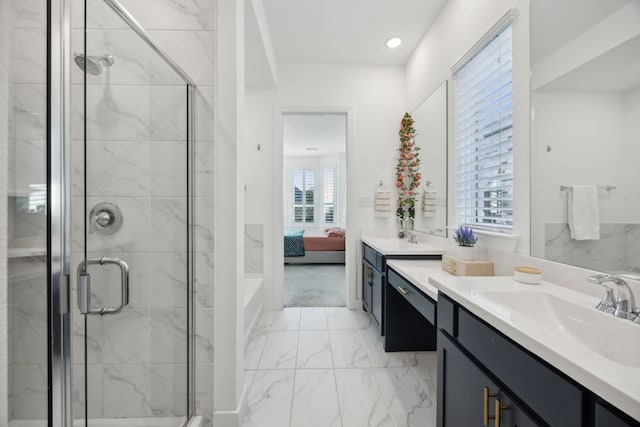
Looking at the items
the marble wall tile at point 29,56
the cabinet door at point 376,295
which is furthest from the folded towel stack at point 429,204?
the marble wall tile at point 29,56

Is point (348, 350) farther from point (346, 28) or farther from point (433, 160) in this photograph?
point (346, 28)

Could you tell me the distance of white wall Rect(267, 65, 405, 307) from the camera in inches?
123

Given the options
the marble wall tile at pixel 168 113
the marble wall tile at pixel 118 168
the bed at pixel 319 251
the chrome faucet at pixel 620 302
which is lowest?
the bed at pixel 319 251

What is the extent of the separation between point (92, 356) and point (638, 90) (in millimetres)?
2000

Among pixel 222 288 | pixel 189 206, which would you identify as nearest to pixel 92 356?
pixel 222 288

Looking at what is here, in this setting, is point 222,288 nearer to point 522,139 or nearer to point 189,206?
point 189,206

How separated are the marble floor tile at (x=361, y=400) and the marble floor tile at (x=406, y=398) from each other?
4 cm

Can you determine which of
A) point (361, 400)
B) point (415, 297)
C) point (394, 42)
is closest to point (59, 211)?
point (415, 297)

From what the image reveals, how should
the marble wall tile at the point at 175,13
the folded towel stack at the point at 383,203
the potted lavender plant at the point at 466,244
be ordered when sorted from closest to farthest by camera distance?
the marble wall tile at the point at 175,13
the potted lavender plant at the point at 466,244
the folded towel stack at the point at 383,203

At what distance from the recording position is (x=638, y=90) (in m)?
0.90

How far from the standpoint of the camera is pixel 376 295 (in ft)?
8.00

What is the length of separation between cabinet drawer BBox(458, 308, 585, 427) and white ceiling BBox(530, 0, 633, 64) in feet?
3.86

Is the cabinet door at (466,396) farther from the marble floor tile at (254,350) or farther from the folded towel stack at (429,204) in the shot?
the folded towel stack at (429,204)

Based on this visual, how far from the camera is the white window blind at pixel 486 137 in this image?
157cm
